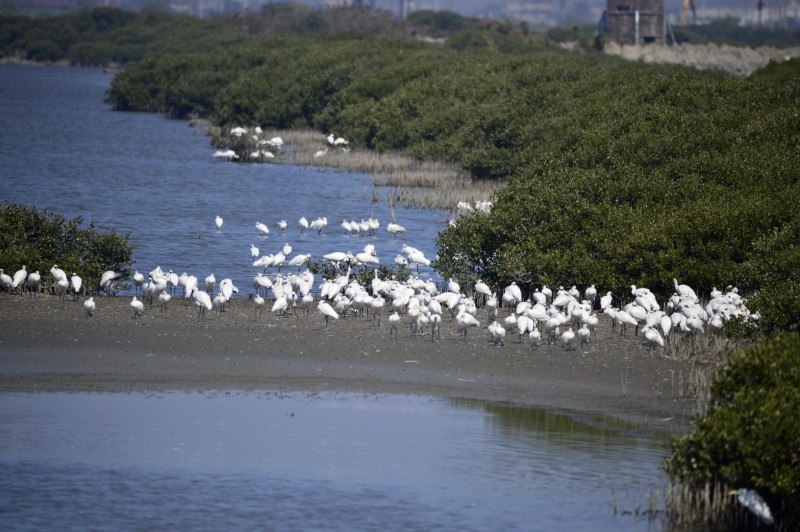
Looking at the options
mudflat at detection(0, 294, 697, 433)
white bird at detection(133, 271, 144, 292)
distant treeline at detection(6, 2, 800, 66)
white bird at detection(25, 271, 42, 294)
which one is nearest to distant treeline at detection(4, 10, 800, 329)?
mudflat at detection(0, 294, 697, 433)

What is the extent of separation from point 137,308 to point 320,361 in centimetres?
368

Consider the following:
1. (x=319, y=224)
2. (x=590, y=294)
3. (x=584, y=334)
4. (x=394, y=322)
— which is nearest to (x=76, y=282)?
(x=394, y=322)

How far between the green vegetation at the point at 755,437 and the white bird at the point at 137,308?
410 inches

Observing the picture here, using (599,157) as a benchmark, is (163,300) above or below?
below

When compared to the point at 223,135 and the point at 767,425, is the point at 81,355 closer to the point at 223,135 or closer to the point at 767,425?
the point at 767,425

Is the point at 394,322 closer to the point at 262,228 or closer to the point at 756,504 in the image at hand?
the point at 756,504

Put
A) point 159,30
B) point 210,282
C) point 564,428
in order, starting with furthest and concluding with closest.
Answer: point 159,30
point 210,282
point 564,428

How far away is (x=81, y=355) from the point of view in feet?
62.0

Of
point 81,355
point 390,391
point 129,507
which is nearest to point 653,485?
point 390,391

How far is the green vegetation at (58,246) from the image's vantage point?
2342 cm

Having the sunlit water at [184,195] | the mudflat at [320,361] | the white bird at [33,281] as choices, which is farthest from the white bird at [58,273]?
the sunlit water at [184,195]

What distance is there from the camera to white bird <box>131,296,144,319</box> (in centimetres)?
2103

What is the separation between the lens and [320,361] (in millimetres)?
19141

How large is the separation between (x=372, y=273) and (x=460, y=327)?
206 inches
